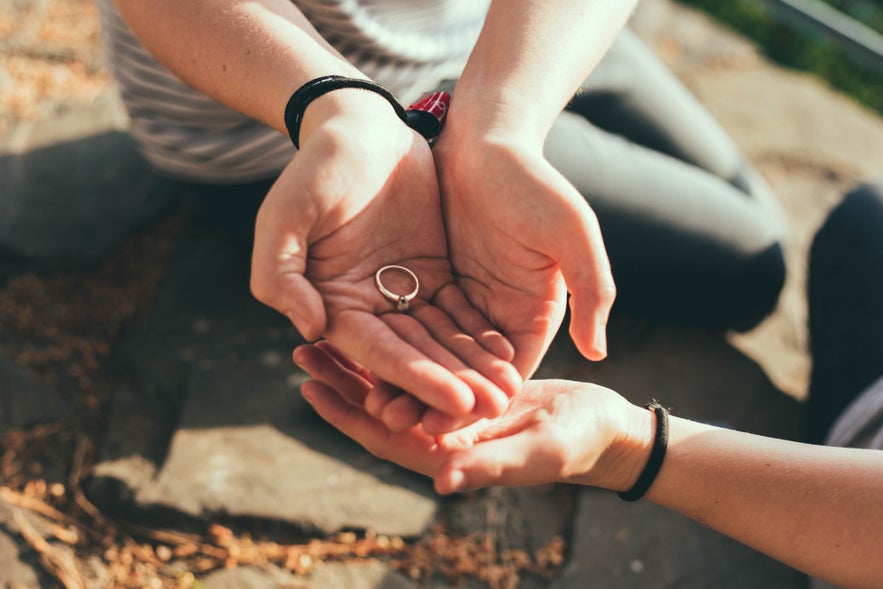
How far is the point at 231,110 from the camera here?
5.62ft

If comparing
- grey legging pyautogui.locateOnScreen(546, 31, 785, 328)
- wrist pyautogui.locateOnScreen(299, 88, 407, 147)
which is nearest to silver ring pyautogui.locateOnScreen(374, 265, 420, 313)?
wrist pyautogui.locateOnScreen(299, 88, 407, 147)

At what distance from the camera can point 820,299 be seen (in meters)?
2.04

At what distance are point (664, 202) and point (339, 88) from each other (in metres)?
1.02

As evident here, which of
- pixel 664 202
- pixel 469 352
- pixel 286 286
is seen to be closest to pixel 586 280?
pixel 469 352

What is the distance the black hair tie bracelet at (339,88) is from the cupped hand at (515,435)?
381 millimetres

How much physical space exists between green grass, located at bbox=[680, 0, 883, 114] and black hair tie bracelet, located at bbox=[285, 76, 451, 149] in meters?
2.68

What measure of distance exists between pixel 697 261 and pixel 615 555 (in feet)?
2.52

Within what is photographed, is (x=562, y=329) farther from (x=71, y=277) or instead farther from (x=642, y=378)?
(x=71, y=277)

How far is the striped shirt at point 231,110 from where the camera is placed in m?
1.68

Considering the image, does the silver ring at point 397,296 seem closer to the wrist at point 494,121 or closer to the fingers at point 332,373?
the fingers at point 332,373

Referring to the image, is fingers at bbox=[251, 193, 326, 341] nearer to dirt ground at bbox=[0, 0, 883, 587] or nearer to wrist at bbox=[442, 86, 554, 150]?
wrist at bbox=[442, 86, 554, 150]

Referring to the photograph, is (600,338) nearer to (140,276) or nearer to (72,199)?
(140,276)

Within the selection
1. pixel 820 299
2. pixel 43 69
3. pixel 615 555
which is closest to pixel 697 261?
pixel 820 299

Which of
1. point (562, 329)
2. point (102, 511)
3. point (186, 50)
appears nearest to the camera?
point (186, 50)
